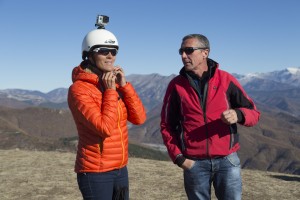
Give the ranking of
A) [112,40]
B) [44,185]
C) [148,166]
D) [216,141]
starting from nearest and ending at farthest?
[112,40]
[216,141]
[44,185]
[148,166]

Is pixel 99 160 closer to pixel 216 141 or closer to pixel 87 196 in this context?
pixel 87 196

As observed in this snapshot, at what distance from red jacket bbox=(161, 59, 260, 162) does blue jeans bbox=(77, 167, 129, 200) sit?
110cm

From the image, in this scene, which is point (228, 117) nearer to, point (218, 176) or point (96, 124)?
point (218, 176)

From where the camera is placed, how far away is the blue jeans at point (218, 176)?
5.89m

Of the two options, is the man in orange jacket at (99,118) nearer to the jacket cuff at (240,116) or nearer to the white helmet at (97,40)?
the white helmet at (97,40)

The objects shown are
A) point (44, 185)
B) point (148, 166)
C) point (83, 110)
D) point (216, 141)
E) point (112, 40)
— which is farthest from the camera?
point (148, 166)

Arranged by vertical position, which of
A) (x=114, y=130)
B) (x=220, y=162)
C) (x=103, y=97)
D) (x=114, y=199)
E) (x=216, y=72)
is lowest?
(x=114, y=199)

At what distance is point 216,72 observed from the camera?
611cm

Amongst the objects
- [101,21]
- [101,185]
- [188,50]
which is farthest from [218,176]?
[101,21]

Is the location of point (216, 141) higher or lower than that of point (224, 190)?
higher

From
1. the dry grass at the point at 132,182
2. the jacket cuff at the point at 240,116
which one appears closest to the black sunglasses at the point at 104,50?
the jacket cuff at the point at 240,116

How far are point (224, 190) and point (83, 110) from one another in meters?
2.59

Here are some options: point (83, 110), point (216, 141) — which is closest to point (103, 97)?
point (83, 110)

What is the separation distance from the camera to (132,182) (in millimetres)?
13930
